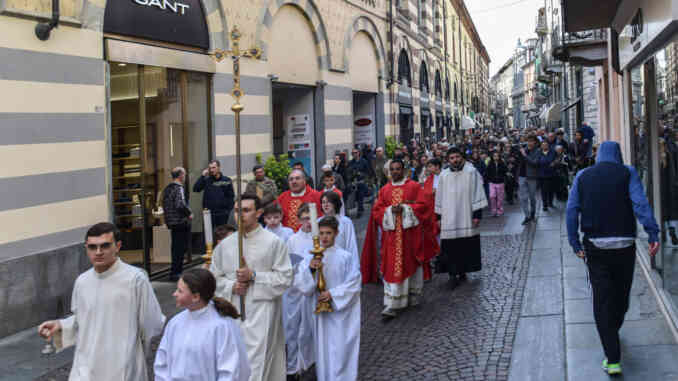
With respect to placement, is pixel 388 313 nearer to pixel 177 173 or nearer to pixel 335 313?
pixel 335 313

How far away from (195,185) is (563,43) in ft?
32.6

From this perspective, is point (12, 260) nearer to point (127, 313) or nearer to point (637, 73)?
point (127, 313)

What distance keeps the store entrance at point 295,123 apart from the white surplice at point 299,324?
11008mm

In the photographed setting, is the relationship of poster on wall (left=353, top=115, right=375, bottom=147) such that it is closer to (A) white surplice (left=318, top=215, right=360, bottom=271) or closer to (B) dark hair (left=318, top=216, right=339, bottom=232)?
(A) white surplice (left=318, top=215, right=360, bottom=271)

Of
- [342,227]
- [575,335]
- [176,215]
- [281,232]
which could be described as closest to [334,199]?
[342,227]

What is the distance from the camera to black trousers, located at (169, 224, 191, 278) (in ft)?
34.0

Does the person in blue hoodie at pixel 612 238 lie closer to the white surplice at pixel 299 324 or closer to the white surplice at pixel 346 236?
the white surplice at pixel 346 236

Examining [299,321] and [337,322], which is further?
[299,321]

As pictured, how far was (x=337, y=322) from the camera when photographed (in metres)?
5.54

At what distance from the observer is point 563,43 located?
1605 centimetres

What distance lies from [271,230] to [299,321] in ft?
3.27

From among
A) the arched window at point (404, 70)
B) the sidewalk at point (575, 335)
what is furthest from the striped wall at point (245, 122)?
the arched window at point (404, 70)

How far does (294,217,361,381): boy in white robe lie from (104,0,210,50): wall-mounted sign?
5912 millimetres

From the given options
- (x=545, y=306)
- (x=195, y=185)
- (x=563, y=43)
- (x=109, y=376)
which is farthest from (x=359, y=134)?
(x=109, y=376)
